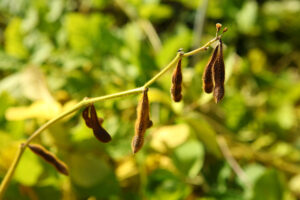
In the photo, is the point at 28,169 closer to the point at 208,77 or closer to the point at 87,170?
the point at 87,170

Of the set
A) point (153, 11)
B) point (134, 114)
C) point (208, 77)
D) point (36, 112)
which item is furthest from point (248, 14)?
point (208, 77)

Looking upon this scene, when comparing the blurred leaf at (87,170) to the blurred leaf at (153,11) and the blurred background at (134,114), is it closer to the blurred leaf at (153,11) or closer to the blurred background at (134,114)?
the blurred background at (134,114)

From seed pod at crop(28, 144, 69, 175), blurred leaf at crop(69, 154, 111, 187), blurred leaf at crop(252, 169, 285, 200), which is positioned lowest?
blurred leaf at crop(252, 169, 285, 200)

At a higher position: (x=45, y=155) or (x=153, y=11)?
(x=153, y=11)

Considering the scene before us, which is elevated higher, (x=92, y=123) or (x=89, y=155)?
(x=92, y=123)

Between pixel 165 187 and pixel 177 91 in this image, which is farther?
pixel 165 187

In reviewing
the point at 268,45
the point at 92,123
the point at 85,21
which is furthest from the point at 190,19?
the point at 92,123

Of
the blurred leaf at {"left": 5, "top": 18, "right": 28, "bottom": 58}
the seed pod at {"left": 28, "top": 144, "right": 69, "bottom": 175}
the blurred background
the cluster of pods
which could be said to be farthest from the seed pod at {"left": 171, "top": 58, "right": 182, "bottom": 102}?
the blurred leaf at {"left": 5, "top": 18, "right": 28, "bottom": 58}

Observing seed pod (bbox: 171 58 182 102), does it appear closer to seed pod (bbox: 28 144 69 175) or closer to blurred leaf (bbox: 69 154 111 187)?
seed pod (bbox: 28 144 69 175)

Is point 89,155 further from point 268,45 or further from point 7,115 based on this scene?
point 268,45
